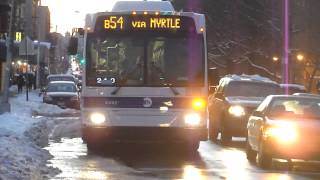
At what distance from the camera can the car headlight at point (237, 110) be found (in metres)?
20.1

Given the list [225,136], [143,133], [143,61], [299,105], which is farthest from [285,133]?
[225,136]

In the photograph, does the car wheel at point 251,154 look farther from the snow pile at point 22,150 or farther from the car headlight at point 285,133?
the snow pile at point 22,150

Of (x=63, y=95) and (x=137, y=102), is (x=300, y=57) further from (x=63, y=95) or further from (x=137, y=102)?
(x=137, y=102)

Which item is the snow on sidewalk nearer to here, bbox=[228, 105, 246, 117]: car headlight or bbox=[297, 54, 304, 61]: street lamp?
bbox=[228, 105, 246, 117]: car headlight

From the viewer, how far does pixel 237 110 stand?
20.2 m

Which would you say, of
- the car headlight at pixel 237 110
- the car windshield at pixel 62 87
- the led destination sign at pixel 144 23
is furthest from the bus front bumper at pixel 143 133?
the car windshield at pixel 62 87

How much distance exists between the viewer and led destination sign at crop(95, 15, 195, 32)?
52.0 ft

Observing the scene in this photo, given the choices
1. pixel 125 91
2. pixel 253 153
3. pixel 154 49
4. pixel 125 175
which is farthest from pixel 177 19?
pixel 125 175

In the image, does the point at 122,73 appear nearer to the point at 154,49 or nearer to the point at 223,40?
the point at 154,49

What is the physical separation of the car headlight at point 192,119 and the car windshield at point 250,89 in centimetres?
593

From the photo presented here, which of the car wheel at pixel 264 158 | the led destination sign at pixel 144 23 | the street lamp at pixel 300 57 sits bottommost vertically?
the car wheel at pixel 264 158

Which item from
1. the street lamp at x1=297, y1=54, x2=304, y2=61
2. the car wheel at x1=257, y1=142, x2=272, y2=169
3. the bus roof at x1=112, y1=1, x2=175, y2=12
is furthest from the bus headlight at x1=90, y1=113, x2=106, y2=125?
the street lamp at x1=297, y1=54, x2=304, y2=61

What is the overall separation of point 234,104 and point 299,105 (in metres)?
4.29

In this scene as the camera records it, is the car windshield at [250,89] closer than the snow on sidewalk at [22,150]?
No
